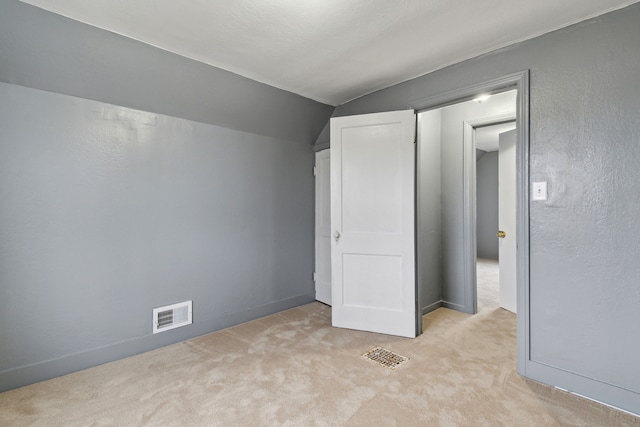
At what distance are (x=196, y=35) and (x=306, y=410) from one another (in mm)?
2514

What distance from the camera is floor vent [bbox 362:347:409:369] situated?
2.29 m

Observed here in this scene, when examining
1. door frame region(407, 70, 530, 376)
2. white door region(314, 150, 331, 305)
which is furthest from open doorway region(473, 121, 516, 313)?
white door region(314, 150, 331, 305)

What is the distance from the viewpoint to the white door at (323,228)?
3.68m

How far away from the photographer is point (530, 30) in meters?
2.03

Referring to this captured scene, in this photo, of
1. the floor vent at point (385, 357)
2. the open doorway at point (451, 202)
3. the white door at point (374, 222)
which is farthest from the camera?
the open doorway at point (451, 202)

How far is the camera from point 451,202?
141 inches

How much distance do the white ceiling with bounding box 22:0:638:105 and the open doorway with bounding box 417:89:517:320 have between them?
1106mm

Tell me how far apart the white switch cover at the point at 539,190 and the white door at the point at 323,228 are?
208 centimetres

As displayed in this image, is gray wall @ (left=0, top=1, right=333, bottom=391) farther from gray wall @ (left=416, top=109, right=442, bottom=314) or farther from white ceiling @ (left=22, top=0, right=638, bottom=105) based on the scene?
gray wall @ (left=416, top=109, right=442, bottom=314)

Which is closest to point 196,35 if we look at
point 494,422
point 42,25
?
point 42,25

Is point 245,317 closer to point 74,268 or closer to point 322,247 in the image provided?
point 322,247

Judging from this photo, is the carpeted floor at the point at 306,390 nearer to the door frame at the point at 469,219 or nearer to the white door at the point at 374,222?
the white door at the point at 374,222

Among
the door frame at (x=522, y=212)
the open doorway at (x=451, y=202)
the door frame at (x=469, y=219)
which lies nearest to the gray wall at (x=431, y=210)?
the open doorway at (x=451, y=202)

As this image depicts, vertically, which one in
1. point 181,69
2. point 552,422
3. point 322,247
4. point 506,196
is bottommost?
point 552,422
